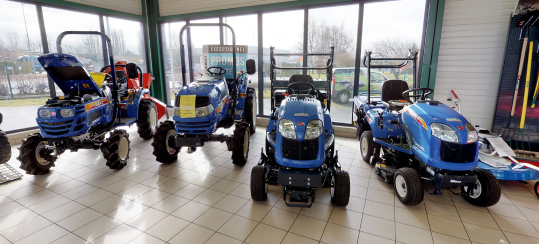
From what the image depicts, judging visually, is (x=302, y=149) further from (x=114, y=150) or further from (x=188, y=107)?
(x=114, y=150)

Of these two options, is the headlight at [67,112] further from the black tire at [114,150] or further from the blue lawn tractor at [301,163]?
the blue lawn tractor at [301,163]

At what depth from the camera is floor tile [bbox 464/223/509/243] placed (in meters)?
2.25

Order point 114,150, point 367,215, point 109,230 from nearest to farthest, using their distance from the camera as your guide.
A: point 109,230, point 367,215, point 114,150

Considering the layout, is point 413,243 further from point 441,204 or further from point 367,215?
point 441,204

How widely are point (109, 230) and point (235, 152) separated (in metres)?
1.79

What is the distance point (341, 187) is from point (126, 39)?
6.88 metres

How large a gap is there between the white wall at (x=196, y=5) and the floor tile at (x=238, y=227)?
473cm

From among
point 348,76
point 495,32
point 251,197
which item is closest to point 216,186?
point 251,197

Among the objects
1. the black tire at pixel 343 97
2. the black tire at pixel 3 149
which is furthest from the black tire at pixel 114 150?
the black tire at pixel 343 97

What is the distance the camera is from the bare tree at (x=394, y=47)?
4906 millimetres

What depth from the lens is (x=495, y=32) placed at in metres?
4.18

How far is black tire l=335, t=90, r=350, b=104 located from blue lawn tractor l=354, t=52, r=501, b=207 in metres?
2.60

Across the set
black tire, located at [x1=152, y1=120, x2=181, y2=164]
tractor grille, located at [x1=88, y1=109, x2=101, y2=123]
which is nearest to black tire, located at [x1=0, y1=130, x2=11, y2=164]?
tractor grille, located at [x1=88, y1=109, x2=101, y2=123]

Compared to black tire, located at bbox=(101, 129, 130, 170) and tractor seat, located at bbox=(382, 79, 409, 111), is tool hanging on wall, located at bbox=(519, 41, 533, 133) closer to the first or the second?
tractor seat, located at bbox=(382, 79, 409, 111)
